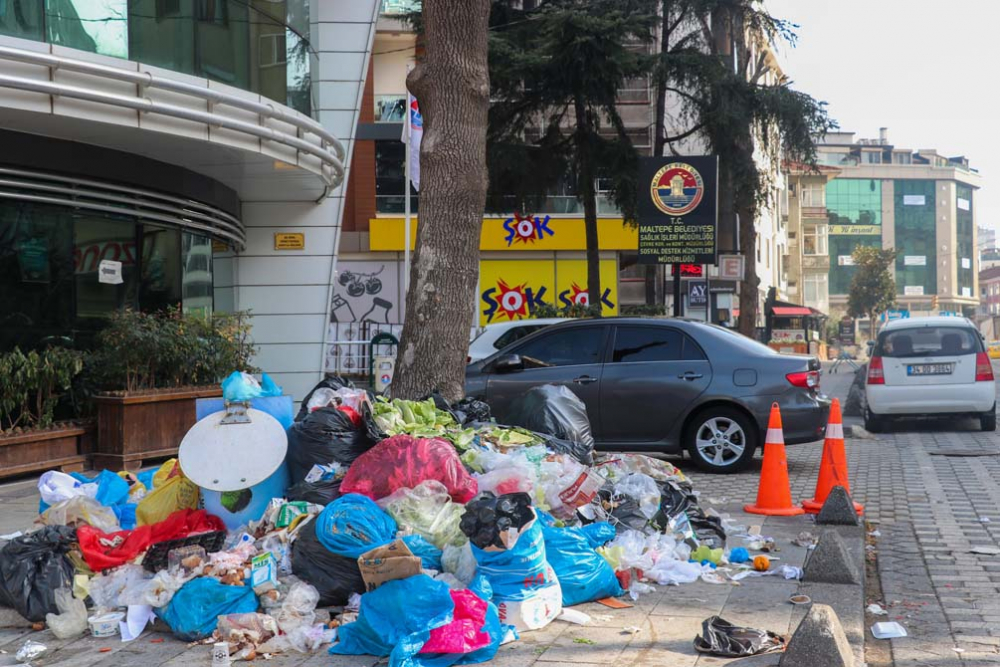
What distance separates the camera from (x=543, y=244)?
34406mm

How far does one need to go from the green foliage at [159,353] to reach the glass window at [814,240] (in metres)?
80.6

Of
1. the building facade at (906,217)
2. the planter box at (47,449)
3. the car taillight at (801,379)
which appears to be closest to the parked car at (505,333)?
the car taillight at (801,379)

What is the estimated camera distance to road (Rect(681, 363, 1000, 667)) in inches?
208

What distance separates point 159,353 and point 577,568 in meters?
7.38

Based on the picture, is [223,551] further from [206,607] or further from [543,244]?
[543,244]

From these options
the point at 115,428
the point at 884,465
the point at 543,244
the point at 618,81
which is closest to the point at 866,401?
the point at 884,465

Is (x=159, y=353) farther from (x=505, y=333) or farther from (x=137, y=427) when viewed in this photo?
(x=505, y=333)

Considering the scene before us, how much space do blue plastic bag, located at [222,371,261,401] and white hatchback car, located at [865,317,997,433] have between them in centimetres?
1100

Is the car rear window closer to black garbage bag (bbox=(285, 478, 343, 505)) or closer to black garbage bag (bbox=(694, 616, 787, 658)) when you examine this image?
black garbage bag (bbox=(285, 478, 343, 505))

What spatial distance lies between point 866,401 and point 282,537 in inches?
473

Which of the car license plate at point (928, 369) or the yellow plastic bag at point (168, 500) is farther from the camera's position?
the car license plate at point (928, 369)

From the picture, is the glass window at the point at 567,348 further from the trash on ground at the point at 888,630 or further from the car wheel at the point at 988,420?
the car wheel at the point at 988,420

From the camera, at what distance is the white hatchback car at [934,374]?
603 inches

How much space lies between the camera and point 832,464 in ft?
27.6
